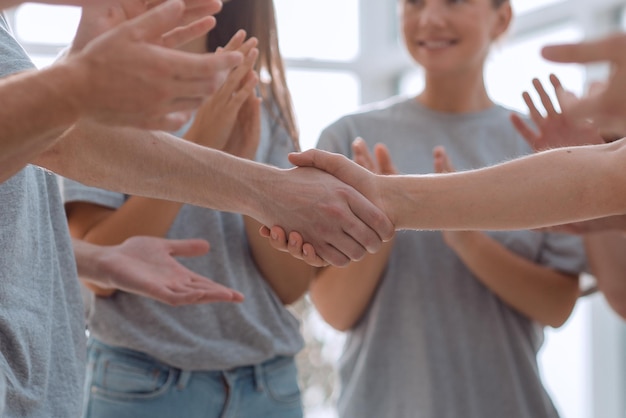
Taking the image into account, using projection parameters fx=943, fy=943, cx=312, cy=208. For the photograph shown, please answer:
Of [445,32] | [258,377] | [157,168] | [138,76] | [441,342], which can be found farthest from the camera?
[445,32]

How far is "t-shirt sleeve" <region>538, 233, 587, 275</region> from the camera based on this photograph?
6.21ft

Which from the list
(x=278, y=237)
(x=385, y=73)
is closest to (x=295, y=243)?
(x=278, y=237)

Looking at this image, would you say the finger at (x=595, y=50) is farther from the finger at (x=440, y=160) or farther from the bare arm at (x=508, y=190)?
the finger at (x=440, y=160)

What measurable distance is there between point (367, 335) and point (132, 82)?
1.06 m

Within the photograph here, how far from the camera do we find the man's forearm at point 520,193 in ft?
4.58

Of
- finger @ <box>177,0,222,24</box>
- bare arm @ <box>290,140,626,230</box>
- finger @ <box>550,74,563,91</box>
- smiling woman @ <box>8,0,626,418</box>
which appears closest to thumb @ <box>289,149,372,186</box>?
bare arm @ <box>290,140,626,230</box>

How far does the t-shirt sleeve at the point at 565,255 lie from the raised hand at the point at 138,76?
3.67ft

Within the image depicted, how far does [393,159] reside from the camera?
1944 mm

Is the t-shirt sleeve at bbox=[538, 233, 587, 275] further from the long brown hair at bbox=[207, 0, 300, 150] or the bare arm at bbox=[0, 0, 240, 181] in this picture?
the bare arm at bbox=[0, 0, 240, 181]

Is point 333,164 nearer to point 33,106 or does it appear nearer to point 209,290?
point 209,290

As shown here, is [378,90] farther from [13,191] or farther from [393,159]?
[13,191]

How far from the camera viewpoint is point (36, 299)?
46.9 inches

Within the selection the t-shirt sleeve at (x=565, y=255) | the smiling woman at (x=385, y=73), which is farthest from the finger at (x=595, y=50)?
the smiling woman at (x=385, y=73)

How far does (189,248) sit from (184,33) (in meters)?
0.49
